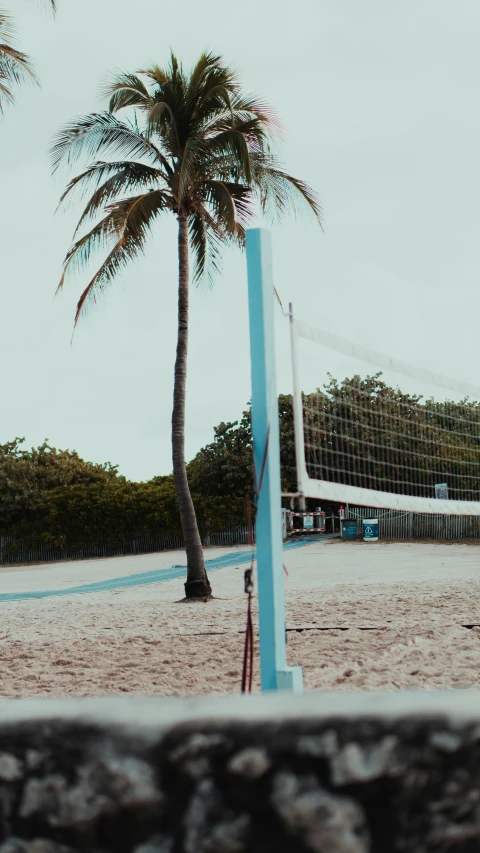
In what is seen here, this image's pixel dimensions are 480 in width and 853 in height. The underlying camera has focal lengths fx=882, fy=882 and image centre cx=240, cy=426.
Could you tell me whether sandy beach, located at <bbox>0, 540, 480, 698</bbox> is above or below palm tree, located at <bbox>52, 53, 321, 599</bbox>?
below

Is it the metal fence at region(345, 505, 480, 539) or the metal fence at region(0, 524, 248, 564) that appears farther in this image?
the metal fence at region(0, 524, 248, 564)

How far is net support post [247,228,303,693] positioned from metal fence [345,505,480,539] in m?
25.1

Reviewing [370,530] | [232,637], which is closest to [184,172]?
[232,637]

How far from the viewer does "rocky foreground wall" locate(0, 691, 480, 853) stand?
1.44 metres

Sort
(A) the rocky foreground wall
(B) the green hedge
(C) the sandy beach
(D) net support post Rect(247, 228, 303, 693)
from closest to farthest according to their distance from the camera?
1. (A) the rocky foreground wall
2. (D) net support post Rect(247, 228, 303, 693)
3. (C) the sandy beach
4. (B) the green hedge

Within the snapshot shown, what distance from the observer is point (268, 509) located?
4.12 metres

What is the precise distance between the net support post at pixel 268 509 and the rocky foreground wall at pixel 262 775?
263 centimetres

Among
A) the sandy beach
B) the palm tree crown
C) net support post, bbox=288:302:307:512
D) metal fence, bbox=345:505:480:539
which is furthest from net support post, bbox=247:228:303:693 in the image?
metal fence, bbox=345:505:480:539

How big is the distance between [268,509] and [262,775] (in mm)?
2685

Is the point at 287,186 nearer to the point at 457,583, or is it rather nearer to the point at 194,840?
the point at 457,583

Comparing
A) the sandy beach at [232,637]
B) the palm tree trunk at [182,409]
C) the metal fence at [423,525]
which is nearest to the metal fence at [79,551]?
the metal fence at [423,525]

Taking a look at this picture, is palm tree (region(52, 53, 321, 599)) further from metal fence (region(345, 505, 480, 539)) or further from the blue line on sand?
metal fence (region(345, 505, 480, 539))

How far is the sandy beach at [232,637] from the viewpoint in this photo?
601cm

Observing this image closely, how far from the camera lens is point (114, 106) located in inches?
599
